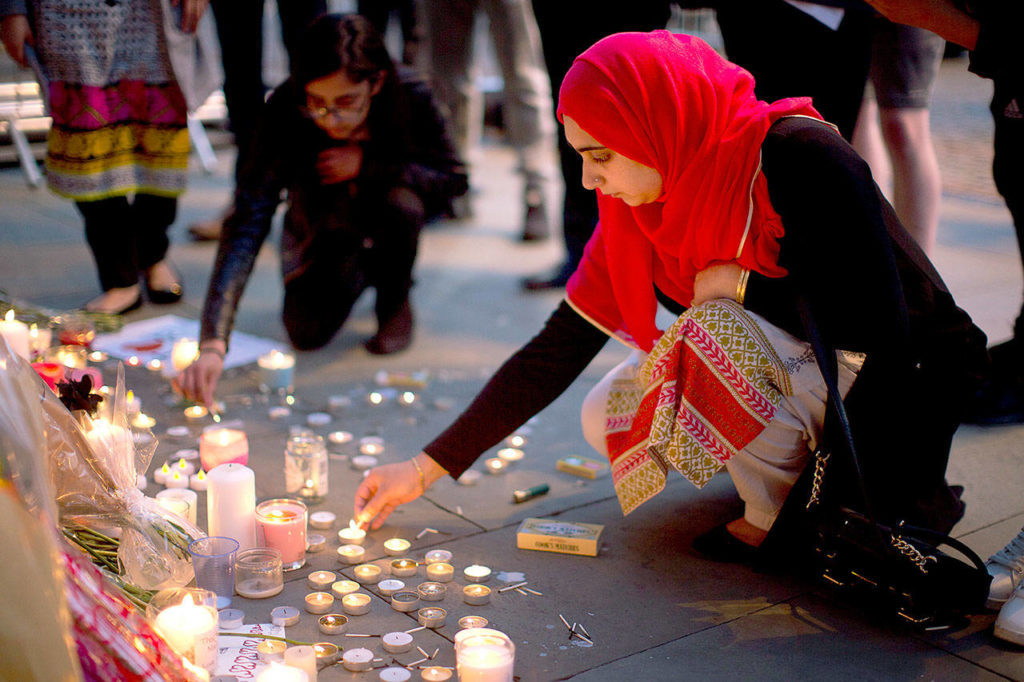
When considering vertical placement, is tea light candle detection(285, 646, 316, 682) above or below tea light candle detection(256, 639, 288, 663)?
above

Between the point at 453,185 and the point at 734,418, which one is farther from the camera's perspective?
the point at 453,185

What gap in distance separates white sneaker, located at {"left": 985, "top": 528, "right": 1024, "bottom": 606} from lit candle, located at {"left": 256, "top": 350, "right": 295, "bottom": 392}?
1.78 meters

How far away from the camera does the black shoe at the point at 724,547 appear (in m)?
2.06

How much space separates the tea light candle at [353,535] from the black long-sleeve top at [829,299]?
0.72 feet

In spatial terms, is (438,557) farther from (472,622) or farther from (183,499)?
(183,499)

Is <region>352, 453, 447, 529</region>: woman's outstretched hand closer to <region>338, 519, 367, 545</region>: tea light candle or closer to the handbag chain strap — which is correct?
<region>338, 519, 367, 545</region>: tea light candle

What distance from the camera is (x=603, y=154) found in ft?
6.06

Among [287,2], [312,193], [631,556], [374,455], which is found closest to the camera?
[631,556]

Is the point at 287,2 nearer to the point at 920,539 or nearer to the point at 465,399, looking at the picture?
the point at 465,399

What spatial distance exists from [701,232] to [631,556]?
0.67 meters

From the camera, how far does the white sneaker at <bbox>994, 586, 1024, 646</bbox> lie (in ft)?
5.83

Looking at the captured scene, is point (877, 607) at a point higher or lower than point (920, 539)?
lower

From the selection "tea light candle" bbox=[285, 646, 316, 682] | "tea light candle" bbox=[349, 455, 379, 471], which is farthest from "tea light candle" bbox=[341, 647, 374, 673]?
"tea light candle" bbox=[349, 455, 379, 471]

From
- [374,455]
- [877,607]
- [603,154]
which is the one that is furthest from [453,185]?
[877,607]
